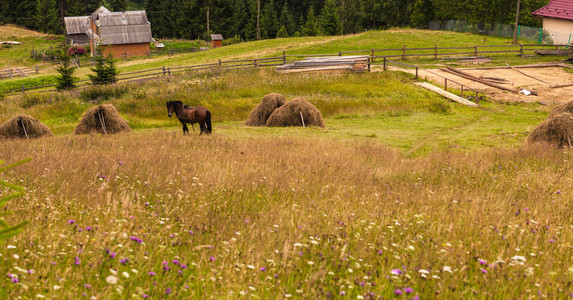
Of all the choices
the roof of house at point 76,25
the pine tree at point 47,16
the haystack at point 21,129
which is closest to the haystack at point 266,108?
the haystack at point 21,129

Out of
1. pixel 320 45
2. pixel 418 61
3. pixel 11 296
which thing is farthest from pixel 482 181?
pixel 320 45

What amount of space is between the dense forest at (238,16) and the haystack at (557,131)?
212ft

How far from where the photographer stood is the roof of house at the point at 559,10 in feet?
169

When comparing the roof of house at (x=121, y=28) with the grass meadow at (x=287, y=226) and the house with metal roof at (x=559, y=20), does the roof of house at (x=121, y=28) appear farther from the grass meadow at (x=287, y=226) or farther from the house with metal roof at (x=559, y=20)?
the grass meadow at (x=287, y=226)

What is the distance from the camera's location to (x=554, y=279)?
4395mm

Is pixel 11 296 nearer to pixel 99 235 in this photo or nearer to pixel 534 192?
pixel 99 235

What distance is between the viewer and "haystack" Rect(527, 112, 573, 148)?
15.1 metres

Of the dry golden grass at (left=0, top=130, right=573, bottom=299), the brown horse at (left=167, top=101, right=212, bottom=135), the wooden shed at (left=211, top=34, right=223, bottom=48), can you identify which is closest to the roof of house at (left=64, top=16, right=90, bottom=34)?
the wooden shed at (left=211, top=34, right=223, bottom=48)

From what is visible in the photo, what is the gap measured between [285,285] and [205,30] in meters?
91.2

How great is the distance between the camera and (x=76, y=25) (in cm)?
7712

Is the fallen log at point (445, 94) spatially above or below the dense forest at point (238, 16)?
below

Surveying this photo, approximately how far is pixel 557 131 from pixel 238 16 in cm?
8253

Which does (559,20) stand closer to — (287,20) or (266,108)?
(266,108)

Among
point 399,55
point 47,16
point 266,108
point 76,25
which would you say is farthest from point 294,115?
point 47,16
